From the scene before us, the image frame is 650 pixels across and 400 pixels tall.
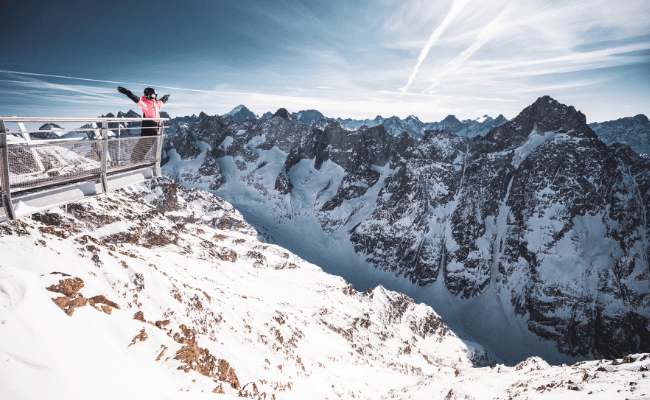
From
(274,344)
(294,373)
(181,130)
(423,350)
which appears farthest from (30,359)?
(181,130)

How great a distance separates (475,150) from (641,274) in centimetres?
6457

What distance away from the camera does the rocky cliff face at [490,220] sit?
82750 mm

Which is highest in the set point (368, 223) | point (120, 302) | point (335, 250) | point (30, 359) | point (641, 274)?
point (30, 359)

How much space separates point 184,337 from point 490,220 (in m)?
118

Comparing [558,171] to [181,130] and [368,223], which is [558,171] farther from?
[181,130]

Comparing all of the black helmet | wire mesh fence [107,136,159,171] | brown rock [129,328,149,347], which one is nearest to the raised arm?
the black helmet

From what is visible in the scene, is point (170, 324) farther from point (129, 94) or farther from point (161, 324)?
point (129, 94)

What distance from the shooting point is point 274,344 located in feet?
85.0

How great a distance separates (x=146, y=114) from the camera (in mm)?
10750

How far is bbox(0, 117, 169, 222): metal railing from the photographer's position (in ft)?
20.7

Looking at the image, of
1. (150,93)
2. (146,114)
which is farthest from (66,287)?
(150,93)

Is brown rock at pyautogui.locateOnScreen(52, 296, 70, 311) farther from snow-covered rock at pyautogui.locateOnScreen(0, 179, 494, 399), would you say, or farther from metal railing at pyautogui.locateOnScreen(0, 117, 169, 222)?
metal railing at pyautogui.locateOnScreen(0, 117, 169, 222)

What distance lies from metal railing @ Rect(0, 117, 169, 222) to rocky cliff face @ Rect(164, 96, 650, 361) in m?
104

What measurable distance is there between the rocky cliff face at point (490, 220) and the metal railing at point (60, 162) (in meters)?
104
